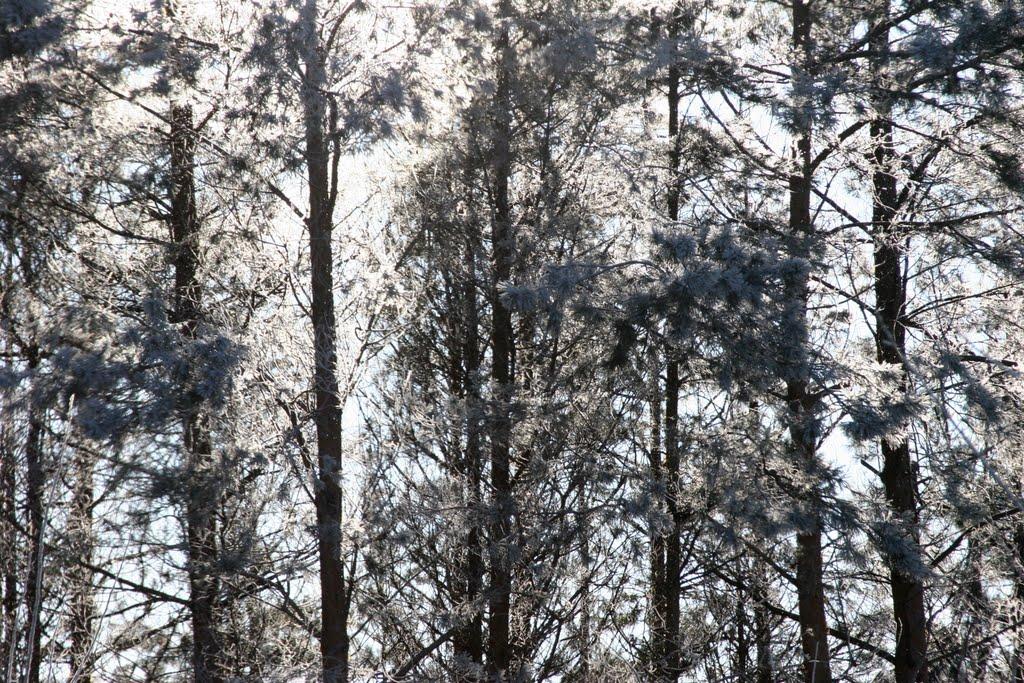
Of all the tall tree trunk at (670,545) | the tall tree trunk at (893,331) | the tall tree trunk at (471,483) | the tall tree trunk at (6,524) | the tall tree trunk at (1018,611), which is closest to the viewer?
the tall tree trunk at (6,524)

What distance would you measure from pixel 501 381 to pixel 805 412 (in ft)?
9.62

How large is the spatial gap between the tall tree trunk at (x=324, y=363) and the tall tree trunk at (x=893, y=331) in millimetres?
5107

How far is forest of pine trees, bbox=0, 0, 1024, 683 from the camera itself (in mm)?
8812

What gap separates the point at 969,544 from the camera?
1109 centimetres

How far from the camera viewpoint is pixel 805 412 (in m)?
9.42

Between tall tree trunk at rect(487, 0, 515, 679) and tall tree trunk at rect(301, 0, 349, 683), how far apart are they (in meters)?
1.41

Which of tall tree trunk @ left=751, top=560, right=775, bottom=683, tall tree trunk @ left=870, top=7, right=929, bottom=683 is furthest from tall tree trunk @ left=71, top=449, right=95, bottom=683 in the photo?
tall tree trunk @ left=870, top=7, right=929, bottom=683

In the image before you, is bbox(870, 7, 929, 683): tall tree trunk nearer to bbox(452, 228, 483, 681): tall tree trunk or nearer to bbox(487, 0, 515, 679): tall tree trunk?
bbox(487, 0, 515, 679): tall tree trunk

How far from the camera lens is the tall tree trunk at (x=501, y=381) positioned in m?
9.68

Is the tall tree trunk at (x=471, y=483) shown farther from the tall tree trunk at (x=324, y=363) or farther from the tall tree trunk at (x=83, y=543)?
the tall tree trunk at (x=83, y=543)

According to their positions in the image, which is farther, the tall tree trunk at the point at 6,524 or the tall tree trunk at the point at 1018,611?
the tall tree trunk at the point at 1018,611

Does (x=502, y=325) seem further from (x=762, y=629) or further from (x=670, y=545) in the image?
(x=762, y=629)

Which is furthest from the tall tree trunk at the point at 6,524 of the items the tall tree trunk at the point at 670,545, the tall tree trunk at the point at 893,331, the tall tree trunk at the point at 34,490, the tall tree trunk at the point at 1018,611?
the tall tree trunk at the point at 1018,611

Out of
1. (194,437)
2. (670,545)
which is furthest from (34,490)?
(670,545)
